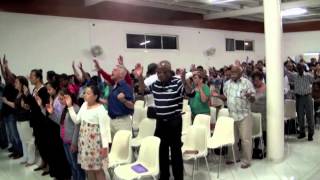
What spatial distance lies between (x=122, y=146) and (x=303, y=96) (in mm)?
3609

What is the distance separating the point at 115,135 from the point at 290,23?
1377 cm

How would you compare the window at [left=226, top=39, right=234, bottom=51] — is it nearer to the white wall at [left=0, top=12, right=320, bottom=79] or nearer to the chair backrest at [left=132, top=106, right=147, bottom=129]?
the white wall at [left=0, top=12, right=320, bottom=79]

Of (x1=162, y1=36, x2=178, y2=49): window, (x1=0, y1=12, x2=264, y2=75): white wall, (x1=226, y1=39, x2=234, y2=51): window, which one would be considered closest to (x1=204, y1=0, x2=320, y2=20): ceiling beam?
(x1=0, y1=12, x2=264, y2=75): white wall

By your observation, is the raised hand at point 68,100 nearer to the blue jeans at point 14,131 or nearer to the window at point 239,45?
the blue jeans at point 14,131

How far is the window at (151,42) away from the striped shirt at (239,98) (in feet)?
17.3

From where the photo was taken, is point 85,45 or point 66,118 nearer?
point 66,118

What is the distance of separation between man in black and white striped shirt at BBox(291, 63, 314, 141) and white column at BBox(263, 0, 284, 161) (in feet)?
3.57

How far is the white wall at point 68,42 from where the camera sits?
7.25m

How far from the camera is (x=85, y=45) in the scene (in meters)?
8.39

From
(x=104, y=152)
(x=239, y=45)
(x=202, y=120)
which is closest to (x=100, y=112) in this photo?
(x=104, y=152)

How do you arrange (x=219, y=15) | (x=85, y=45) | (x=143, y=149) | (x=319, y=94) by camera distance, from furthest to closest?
(x=219, y=15), (x=85, y=45), (x=319, y=94), (x=143, y=149)

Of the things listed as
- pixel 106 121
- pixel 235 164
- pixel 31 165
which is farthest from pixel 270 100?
pixel 31 165

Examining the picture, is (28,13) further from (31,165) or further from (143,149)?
(143,149)

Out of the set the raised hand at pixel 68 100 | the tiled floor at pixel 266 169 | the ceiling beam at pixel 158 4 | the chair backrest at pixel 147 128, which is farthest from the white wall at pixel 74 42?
the raised hand at pixel 68 100
